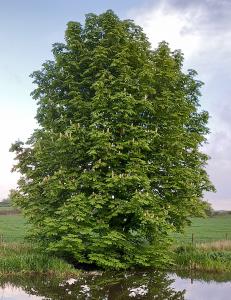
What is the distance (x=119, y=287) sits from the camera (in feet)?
74.2

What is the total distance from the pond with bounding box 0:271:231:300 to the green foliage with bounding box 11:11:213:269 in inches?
55.4

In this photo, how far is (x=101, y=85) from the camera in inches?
1046

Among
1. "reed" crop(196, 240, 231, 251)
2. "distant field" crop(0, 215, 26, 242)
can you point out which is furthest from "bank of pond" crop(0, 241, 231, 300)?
"distant field" crop(0, 215, 26, 242)

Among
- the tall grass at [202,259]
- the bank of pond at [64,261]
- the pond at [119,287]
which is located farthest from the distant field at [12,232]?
the tall grass at [202,259]

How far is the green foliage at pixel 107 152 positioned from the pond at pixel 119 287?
141cm

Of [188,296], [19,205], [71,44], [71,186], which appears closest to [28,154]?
[19,205]

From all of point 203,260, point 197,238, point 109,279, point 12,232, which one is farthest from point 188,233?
point 109,279

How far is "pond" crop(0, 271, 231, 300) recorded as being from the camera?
67.9 ft

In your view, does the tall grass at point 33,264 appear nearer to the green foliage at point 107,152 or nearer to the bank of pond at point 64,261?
the bank of pond at point 64,261

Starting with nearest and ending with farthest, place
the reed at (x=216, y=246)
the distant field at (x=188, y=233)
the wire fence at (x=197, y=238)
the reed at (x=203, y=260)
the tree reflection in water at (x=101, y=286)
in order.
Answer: the tree reflection in water at (x=101, y=286), the reed at (x=203, y=260), the reed at (x=216, y=246), the wire fence at (x=197, y=238), the distant field at (x=188, y=233)

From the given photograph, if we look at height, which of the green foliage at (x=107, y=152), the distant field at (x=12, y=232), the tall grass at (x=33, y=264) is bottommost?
the tall grass at (x=33, y=264)

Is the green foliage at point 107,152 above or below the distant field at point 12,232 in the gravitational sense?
above

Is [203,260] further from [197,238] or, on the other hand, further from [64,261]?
[197,238]

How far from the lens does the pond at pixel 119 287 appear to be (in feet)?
67.9
